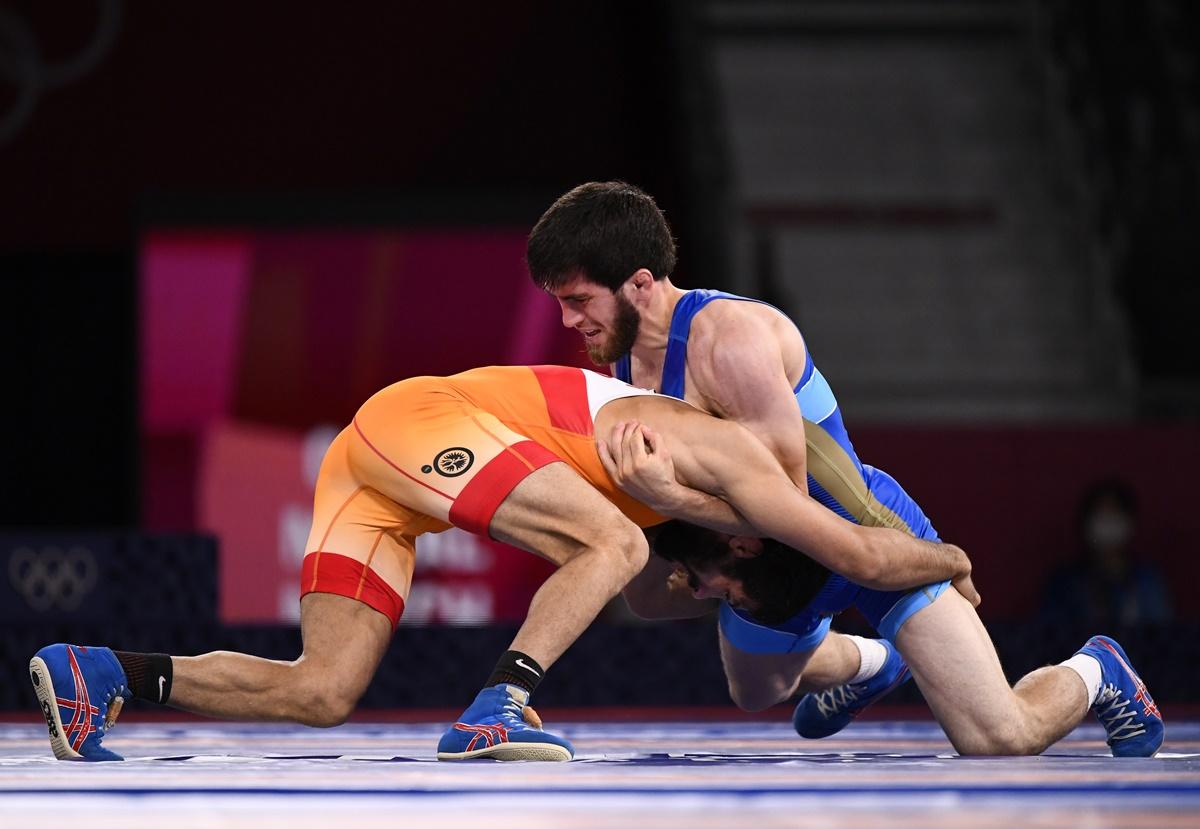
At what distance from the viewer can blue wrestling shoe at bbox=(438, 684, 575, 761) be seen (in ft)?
9.95

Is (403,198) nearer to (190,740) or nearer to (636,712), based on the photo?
(636,712)

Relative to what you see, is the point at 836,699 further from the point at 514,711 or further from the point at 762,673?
the point at 514,711

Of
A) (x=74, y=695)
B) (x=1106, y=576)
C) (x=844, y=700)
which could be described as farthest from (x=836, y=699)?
(x=1106, y=576)

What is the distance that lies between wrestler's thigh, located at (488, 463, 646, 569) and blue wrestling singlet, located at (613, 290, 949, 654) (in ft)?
1.82

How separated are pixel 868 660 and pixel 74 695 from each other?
175 centimetres

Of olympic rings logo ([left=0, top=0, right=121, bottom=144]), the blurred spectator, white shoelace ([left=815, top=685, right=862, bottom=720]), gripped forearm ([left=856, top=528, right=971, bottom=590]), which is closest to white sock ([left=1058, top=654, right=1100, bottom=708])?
gripped forearm ([left=856, top=528, right=971, bottom=590])

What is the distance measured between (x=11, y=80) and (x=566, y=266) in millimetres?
6236

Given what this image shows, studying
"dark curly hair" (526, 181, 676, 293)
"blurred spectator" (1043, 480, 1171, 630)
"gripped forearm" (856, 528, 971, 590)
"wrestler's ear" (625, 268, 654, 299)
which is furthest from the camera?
"blurred spectator" (1043, 480, 1171, 630)

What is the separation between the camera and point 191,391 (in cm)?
760

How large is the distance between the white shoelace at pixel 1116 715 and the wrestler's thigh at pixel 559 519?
3.28 feet

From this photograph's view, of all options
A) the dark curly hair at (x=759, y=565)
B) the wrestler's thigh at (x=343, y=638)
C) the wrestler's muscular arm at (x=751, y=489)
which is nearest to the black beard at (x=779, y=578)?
the dark curly hair at (x=759, y=565)

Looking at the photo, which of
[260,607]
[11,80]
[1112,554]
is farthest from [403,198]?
[1112,554]

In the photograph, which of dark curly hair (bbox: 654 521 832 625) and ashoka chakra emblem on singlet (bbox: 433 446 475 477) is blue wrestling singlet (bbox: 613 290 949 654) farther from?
ashoka chakra emblem on singlet (bbox: 433 446 475 477)

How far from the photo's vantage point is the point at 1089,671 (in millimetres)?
3611
